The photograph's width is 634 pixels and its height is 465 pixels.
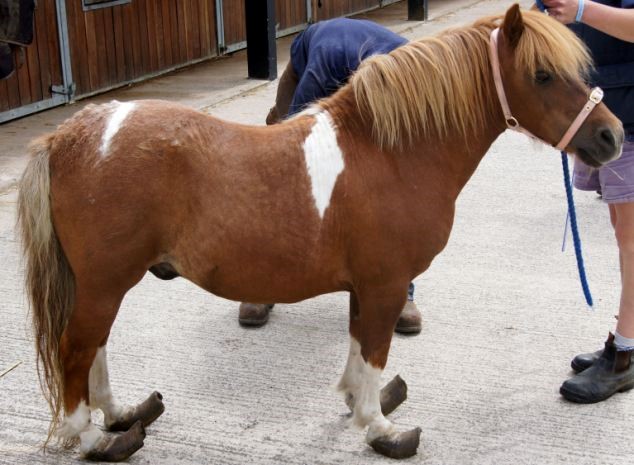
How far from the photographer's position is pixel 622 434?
9.60 ft

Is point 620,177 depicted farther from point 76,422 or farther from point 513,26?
point 76,422

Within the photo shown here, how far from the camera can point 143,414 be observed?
115 inches

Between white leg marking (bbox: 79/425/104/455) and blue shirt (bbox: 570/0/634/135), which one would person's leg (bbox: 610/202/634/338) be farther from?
white leg marking (bbox: 79/425/104/455)

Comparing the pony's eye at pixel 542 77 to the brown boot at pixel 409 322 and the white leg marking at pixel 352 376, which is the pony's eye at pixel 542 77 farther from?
the brown boot at pixel 409 322

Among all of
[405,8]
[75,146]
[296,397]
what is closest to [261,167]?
[75,146]

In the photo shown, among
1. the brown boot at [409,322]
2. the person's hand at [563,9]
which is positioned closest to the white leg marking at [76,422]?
the brown boot at [409,322]

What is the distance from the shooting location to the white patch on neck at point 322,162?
8.54ft

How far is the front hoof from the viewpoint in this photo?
9.08 feet

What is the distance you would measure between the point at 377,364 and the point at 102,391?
3.08ft

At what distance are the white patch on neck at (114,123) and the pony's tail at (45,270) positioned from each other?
181 millimetres

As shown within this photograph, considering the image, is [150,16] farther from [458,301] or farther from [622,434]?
[622,434]

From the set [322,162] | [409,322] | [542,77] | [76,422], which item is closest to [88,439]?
[76,422]

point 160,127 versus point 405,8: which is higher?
point 160,127

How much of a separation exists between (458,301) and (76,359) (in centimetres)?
202
